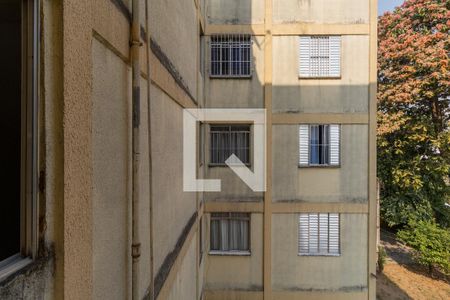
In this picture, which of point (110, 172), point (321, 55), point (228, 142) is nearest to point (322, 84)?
point (321, 55)

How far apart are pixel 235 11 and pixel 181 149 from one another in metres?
4.85

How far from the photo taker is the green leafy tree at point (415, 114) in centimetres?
1165

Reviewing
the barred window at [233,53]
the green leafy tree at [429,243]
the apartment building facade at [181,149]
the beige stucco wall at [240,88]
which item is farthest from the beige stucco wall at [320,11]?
the green leafy tree at [429,243]

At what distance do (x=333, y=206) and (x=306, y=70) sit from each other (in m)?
3.79

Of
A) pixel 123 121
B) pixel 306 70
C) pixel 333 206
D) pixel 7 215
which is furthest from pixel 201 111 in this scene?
pixel 7 215

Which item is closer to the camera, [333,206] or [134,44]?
[134,44]

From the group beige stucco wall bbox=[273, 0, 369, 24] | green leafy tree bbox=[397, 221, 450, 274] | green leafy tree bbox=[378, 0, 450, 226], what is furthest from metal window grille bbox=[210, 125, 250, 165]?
green leafy tree bbox=[397, 221, 450, 274]

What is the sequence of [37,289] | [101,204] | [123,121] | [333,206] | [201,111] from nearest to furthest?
1. [37,289]
2. [101,204]
3. [123,121]
4. [201,111]
5. [333,206]

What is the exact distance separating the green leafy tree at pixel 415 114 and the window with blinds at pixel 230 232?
8382 mm

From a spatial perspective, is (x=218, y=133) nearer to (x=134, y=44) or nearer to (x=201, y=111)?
(x=201, y=111)

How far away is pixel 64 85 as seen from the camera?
1.41 meters

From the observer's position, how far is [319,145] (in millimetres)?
7566

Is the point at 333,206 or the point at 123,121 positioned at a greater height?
the point at 123,121

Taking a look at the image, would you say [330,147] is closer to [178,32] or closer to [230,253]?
[230,253]
